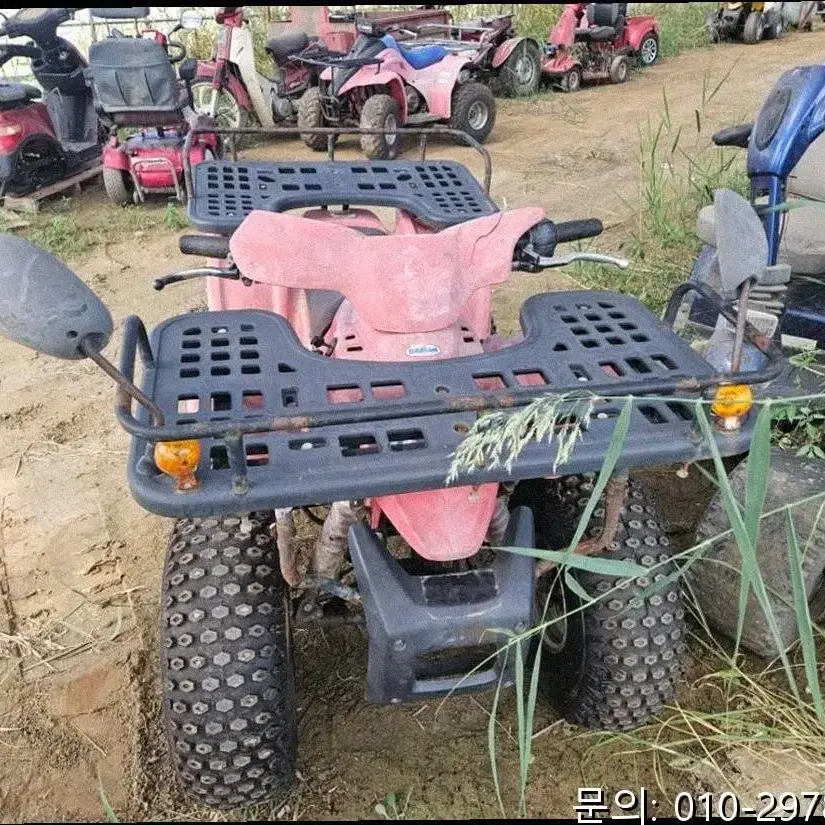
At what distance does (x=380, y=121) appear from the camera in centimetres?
709

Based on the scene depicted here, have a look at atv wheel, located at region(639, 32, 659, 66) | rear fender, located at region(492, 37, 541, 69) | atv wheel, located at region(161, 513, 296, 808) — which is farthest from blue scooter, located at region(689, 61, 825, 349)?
atv wheel, located at region(639, 32, 659, 66)

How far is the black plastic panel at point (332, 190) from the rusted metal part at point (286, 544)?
1.10 metres

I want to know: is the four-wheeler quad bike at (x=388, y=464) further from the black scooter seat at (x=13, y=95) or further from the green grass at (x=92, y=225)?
the black scooter seat at (x=13, y=95)

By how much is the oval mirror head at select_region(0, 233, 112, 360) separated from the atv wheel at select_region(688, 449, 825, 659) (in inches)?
61.6

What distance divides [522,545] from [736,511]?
1.48ft

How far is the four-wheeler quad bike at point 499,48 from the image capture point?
29.9 feet

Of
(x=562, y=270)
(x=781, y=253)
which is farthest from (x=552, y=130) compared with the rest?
(x=781, y=253)

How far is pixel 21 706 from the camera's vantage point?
229 centimetres

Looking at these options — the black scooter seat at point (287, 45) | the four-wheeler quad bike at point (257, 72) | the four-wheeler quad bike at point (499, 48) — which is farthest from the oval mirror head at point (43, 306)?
the four-wheeler quad bike at point (499, 48)

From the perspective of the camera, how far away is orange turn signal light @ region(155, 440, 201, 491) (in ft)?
4.62

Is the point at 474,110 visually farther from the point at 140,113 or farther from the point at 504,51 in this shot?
the point at 140,113

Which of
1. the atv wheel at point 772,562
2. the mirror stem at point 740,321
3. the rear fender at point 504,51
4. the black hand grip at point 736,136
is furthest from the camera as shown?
the rear fender at point 504,51

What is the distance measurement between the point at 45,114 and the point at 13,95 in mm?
309

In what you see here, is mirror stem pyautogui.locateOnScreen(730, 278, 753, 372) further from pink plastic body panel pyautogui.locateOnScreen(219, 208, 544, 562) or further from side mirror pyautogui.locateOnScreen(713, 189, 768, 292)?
pink plastic body panel pyautogui.locateOnScreen(219, 208, 544, 562)
